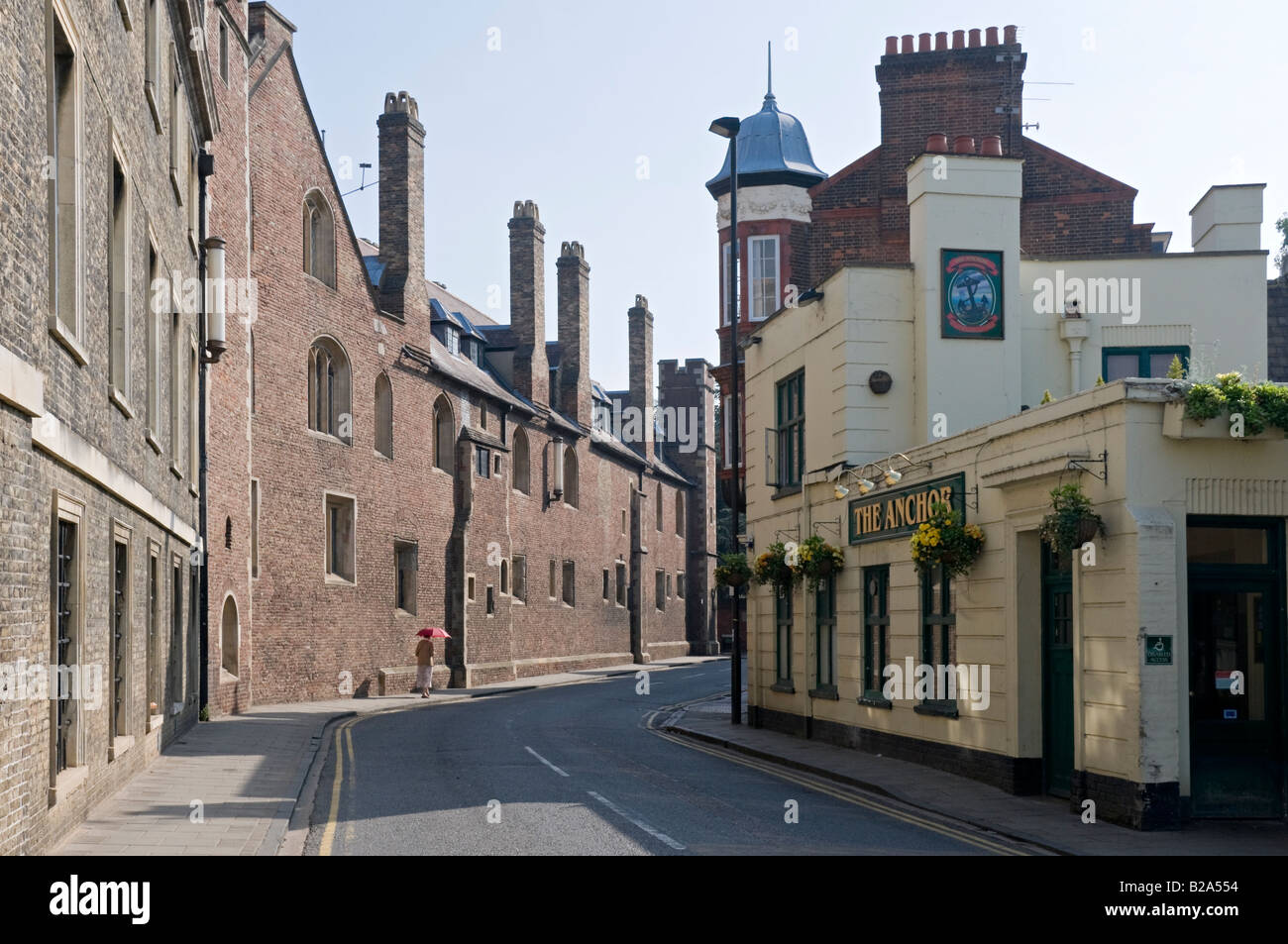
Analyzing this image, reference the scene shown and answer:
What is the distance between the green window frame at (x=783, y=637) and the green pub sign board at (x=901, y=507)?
11.6ft

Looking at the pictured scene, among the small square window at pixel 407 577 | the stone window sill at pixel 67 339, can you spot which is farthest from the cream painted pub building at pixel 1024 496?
the small square window at pixel 407 577

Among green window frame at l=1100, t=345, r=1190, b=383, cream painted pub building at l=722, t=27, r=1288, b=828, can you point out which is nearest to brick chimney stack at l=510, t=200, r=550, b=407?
cream painted pub building at l=722, t=27, r=1288, b=828

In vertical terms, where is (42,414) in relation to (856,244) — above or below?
below

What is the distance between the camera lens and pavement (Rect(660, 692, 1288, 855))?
1177 cm

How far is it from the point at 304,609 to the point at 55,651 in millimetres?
22770

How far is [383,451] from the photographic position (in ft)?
126

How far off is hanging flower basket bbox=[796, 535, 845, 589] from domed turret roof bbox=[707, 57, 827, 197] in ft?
41.5

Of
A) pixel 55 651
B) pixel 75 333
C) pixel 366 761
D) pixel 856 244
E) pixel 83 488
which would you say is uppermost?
pixel 856 244

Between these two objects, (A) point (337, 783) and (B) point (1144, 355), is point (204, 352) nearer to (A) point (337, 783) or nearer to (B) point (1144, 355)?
(A) point (337, 783)

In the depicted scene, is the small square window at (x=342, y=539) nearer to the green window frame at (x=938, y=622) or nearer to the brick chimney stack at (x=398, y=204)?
the brick chimney stack at (x=398, y=204)

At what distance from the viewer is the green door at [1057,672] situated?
14.8 metres
